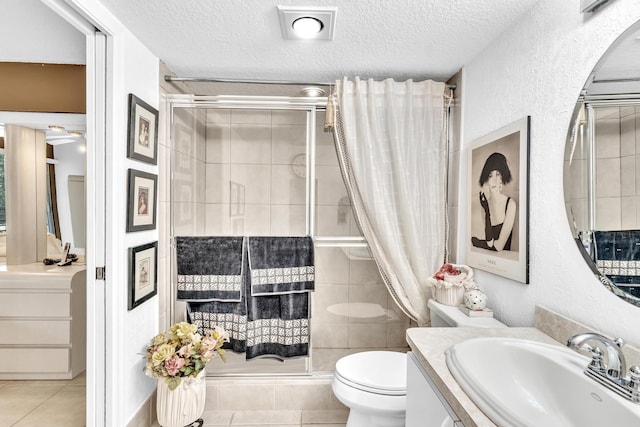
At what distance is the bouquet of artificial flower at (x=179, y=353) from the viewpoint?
187 centimetres

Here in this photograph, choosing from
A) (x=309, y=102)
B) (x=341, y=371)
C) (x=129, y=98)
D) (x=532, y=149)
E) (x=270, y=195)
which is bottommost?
(x=341, y=371)

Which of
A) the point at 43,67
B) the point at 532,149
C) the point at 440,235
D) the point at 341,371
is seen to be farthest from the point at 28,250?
the point at 532,149

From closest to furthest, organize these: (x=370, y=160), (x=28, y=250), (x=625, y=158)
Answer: (x=625, y=158) < (x=28, y=250) < (x=370, y=160)

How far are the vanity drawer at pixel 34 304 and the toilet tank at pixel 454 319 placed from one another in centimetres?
225

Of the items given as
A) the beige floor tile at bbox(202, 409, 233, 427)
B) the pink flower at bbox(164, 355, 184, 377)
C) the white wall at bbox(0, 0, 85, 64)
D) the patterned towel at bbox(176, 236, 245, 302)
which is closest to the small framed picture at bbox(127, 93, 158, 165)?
the white wall at bbox(0, 0, 85, 64)

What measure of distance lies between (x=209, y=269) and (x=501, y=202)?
5.87ft

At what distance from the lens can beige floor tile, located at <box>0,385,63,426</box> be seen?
78.2 inches

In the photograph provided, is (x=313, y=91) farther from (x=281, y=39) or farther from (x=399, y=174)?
(x=399, y=174)

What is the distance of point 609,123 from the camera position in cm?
111

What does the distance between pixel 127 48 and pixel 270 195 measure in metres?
1.21

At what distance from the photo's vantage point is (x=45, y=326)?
2.16 meters

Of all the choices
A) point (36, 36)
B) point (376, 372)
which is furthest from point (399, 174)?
point (36, 36)

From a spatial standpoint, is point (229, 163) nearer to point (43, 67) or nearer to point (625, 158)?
point (43, 67)

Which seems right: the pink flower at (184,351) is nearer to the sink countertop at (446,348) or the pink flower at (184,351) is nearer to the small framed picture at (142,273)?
the small framed picture at (142,273)
